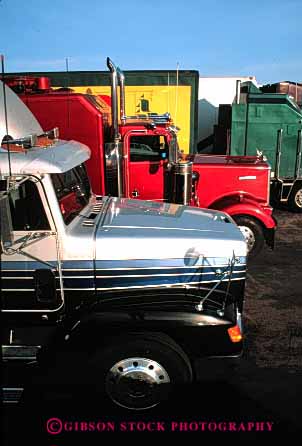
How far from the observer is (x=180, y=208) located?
14.5 feet

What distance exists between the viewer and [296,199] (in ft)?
36.4

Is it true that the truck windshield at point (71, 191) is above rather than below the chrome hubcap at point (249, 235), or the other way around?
above

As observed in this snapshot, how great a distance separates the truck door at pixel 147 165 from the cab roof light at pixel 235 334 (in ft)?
12.9

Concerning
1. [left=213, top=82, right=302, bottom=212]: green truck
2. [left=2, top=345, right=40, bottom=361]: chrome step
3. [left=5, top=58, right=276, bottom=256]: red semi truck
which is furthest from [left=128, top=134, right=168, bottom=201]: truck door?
[left=213, top=82, right=302, bottom=212]: green truck

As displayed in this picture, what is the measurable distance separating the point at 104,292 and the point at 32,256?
0.63 meters

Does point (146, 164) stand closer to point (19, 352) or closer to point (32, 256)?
point (32, 256)

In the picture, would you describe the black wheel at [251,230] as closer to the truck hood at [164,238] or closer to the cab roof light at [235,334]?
the truck hood at [164,238]

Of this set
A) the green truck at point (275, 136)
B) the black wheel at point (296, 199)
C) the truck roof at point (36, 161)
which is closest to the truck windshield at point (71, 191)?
the truck roof at point (36, 161)

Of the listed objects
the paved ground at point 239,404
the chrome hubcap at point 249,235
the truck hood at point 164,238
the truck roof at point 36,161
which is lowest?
the paved ground at point 239,404

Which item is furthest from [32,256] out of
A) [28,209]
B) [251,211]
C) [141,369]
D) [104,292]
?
[251,211]

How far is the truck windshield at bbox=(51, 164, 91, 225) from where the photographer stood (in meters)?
3.42

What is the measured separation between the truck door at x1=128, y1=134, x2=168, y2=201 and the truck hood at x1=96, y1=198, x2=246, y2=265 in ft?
9.50

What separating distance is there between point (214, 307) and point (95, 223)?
4.00 feet

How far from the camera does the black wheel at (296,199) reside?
1103 centimetres
